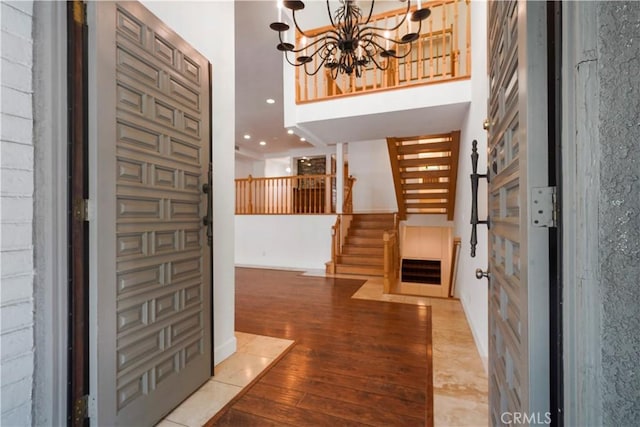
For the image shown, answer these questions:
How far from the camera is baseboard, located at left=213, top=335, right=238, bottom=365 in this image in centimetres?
229

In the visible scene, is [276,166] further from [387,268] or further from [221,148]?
[221,148]

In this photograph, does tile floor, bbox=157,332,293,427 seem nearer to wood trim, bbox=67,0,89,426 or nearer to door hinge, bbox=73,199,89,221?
wood trim, bbox=67,0,89,426

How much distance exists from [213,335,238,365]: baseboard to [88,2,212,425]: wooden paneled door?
0.23m

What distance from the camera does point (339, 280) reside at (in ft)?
18.1

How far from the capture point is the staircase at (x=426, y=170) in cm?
462

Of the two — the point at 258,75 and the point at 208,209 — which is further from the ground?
the point at 258,75

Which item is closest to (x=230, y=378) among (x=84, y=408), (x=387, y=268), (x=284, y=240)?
(x=84, y=408)

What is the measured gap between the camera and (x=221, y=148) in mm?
2344

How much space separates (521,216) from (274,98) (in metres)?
6.40

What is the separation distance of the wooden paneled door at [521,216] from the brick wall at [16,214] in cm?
163

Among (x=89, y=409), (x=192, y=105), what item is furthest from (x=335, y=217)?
(x=89, y=409)

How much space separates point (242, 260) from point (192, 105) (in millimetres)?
6143

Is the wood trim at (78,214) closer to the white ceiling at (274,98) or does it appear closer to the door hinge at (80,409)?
the door hinge at (80,409)

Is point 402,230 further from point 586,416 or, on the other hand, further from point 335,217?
point 586,416
